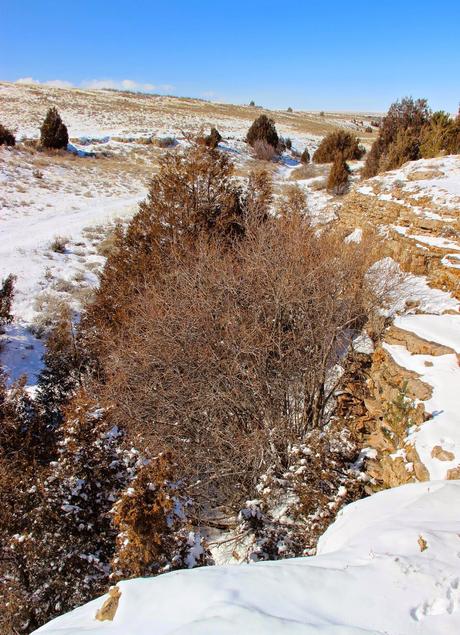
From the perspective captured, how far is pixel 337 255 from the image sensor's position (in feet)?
24.6

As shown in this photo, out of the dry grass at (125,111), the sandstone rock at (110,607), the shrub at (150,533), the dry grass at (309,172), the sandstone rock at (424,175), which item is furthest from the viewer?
the dry grass at (125,111)

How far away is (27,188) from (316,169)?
16672 mm

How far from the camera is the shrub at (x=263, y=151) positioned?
95.7 feet

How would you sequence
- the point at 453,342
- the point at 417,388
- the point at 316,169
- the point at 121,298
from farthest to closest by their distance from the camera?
the point at 316,169, the point at 121,298, the point at 453,342, the point at 417,388

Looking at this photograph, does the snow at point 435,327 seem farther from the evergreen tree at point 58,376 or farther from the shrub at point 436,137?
the shrub at point 436,137

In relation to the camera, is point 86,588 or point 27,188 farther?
point 27,188

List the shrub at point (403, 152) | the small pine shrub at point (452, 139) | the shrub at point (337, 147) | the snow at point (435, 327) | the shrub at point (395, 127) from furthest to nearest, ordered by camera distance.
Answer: the shrub at point (337, 147), the shrub at point (395, 127), the shrub at point (403, 152), the small pine shrub at point (452, 139), the snow at point (435, 327)

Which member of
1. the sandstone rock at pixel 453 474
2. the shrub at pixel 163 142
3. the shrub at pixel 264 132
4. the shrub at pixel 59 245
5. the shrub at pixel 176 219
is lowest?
the sandstone rock at pixel 453 474

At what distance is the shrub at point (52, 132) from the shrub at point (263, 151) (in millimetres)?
13359

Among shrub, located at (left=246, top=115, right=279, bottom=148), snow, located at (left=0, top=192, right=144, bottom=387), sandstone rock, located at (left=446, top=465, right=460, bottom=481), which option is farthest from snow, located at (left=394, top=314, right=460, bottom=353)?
shrub, located at (left=246, top=115, right=279, bottom=148)

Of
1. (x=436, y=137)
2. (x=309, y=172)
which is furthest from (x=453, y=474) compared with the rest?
(x=309, y=172)

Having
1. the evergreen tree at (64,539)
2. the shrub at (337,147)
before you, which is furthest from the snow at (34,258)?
the shrub at (337,147)

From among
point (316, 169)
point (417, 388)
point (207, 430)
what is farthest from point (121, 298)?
point (316, 169)

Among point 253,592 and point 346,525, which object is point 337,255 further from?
point 253,592
